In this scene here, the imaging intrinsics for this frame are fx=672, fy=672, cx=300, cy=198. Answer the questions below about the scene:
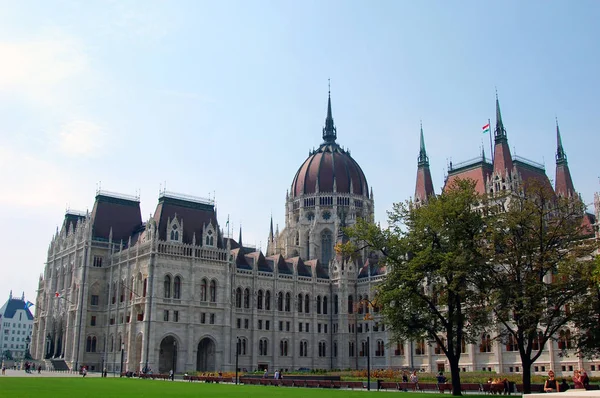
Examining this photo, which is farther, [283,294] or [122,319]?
[283,294]

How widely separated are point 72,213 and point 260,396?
227 ft

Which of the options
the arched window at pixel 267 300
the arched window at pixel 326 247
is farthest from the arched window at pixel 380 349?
the arched window at pixel 326 247

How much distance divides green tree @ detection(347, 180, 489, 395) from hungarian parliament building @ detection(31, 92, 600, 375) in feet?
102

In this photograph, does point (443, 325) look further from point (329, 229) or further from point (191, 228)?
point (329, 229)

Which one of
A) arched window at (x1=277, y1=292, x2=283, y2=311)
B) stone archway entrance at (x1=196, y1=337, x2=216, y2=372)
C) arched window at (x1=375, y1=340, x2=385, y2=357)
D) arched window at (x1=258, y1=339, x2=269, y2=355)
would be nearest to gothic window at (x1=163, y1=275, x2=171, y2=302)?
stone archway entrance at (x1=196, y1=337, x2=216, y2=372)

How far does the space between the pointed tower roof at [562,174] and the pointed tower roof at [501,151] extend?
8740 mm

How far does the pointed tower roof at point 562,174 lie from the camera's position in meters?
83.8

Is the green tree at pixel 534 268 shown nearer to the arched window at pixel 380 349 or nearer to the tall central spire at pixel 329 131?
the arched window at pixel 380 349

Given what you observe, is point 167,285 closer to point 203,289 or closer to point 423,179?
point 203,289

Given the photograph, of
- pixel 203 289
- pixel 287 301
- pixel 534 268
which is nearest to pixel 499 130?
pixel 287 301

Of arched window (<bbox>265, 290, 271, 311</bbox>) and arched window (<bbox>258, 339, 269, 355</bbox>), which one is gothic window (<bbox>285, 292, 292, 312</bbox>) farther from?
arched window (<bbox>258, 339, 269, 355</bbox>)

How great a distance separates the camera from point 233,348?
82125 millimetres

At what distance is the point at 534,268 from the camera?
1544 inches

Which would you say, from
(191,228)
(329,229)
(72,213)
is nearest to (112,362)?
(191,228)
